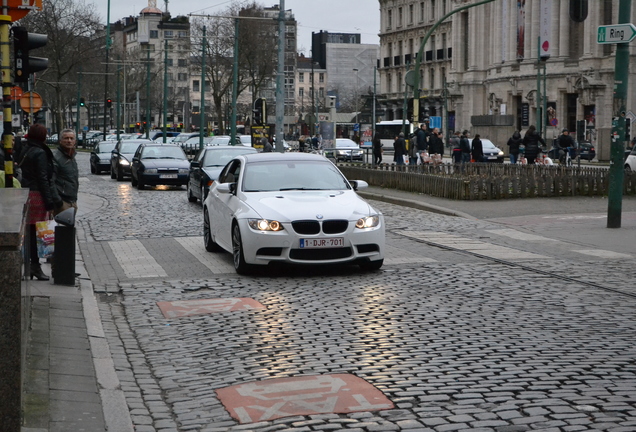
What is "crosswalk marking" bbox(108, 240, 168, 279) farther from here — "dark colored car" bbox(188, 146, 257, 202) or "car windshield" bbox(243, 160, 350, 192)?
"dark colored car" bbox(188, 146, 257, 202)

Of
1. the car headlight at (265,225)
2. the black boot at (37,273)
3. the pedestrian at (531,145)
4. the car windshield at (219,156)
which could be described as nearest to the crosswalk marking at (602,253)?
the car headlight at (265,225)

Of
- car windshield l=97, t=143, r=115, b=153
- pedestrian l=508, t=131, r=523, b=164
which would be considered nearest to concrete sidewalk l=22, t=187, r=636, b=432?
pedestrian l=508, t=131, r=523, b=164

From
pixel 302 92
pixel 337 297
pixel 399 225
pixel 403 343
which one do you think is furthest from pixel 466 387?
pixel 302 92

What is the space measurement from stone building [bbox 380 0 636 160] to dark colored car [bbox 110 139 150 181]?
96.7ft

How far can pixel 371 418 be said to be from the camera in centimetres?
604

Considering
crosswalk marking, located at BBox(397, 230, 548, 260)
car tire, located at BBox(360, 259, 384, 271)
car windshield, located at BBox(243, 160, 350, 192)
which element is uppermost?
car windshield, located at BBox(243, 160, 350, 192)

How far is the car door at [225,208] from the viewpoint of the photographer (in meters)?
13.4

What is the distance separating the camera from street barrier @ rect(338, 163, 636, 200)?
25547 millimetres

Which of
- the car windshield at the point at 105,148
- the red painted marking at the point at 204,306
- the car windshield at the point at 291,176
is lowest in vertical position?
the red painted marking at the point at 204,306

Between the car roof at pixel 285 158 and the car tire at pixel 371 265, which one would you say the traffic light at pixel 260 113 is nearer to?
the car roof at pixel 285 158

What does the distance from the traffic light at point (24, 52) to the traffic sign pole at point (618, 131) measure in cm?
1048

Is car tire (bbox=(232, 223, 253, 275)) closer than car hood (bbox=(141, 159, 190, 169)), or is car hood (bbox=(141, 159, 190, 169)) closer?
car tire (bbox=(232, 223, 253, 275))

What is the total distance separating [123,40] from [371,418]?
639 feet

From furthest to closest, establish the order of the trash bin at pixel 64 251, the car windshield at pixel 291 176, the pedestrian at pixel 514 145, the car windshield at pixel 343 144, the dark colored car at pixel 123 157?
the car windshield at pixel 343 144
the pedestrian at pixel 514 145
the dark colored car at pixel 123 157
the car windshield at pixel 291 176
the trash bin at pixel 64 251
